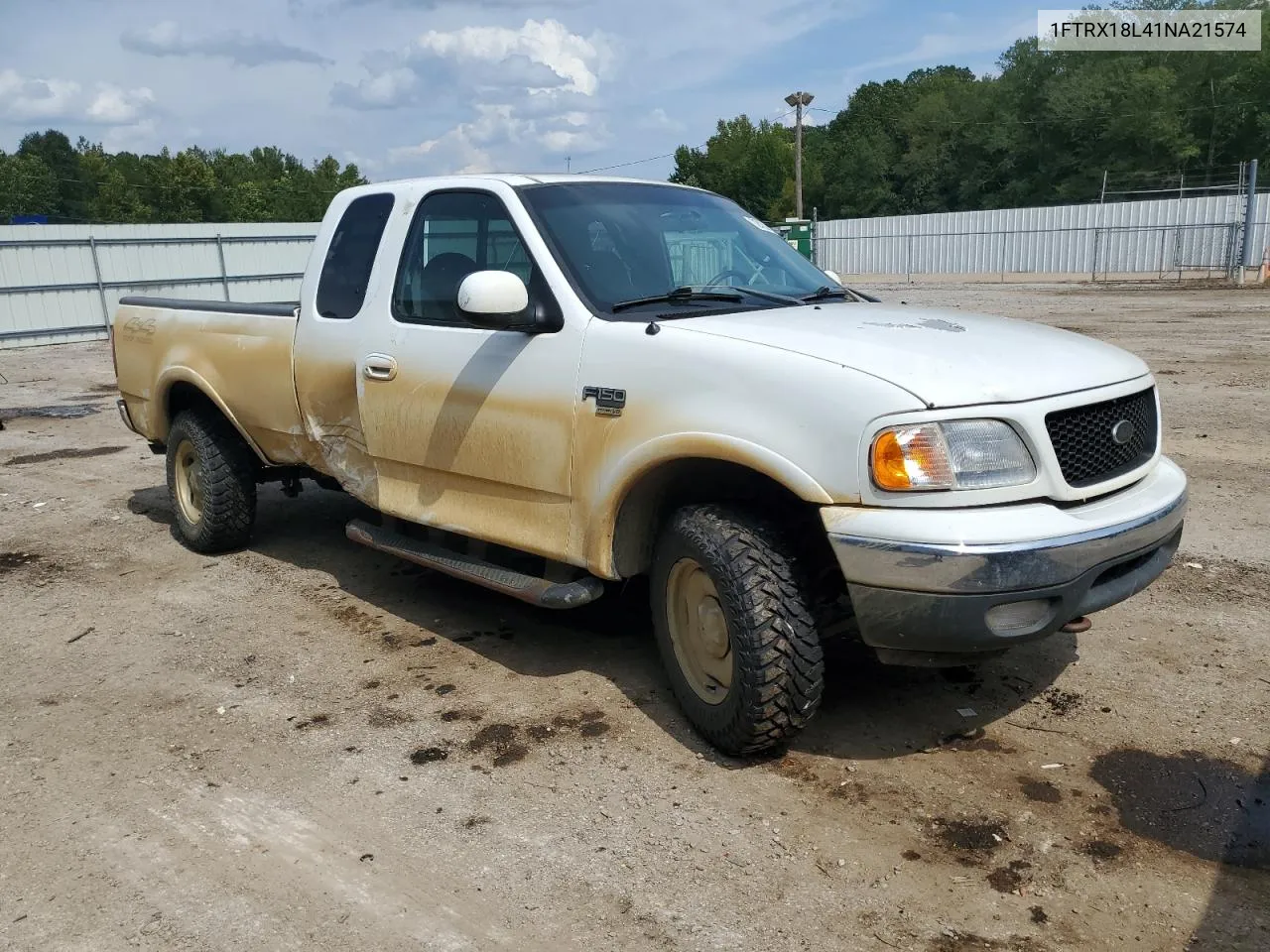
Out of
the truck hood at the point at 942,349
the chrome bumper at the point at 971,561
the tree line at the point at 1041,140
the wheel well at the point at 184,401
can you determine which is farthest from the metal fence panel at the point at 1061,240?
the chrome bumper at the point at 971,561

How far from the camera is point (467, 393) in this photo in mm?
4340

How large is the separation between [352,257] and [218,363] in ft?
4.28

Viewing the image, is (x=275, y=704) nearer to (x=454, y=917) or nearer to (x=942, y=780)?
(x=454, y=917)

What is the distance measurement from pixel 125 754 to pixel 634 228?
9.34 ft

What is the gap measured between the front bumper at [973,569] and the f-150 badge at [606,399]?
2.98 ft

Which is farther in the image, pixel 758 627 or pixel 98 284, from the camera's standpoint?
pixel 98 284

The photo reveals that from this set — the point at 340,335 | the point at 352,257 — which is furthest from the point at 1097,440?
the point at 352,257

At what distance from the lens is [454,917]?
2.93 m

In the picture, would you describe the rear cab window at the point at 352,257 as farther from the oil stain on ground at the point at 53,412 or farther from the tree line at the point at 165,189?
the tree line at the point at 165,189

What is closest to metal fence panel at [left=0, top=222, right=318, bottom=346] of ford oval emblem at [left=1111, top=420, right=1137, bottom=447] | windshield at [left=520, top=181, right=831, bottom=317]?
windshield at [left=520, top=181, right=831, bottom=317]

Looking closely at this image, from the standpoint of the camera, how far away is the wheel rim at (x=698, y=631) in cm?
370

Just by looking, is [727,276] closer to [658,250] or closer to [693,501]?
[658,250]

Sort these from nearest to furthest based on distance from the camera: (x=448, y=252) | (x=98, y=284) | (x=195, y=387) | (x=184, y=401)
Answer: (x=448, y=252), (x=195, y=387), (x=184, y=401), (x=98, y=284)

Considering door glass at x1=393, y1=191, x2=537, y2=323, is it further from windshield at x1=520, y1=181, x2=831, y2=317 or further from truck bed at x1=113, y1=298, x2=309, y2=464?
truck bed at x1=113, y1=298, x2=309, y2=464
